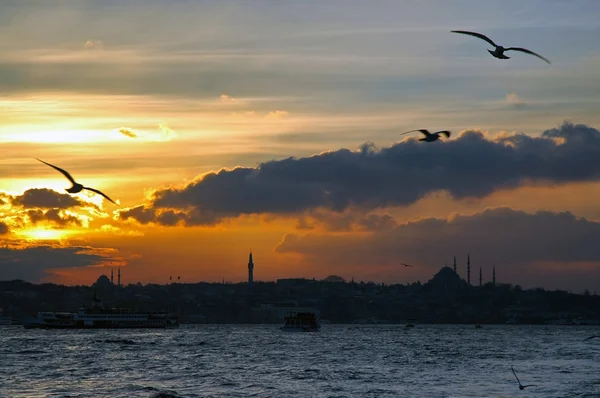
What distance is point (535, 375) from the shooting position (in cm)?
6512

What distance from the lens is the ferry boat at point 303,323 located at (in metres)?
179

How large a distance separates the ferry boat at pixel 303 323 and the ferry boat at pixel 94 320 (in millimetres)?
29453

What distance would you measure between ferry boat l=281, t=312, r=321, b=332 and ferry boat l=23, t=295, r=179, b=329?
96.6 feet

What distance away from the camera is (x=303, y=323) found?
590ft

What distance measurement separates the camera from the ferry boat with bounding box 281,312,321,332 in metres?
179

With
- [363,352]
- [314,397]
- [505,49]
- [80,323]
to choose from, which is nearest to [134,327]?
[80,323]

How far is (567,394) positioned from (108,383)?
26274 millimetres

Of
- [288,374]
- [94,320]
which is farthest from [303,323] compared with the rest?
[288,374]

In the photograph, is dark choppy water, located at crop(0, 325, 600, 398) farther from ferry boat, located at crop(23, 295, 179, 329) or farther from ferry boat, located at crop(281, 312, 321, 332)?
ferry boat, located at crop(23, 295, 179, 329)

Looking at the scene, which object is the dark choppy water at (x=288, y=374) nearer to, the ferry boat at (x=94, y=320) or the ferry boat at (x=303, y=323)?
the ferry boat at (x=303, y=323)

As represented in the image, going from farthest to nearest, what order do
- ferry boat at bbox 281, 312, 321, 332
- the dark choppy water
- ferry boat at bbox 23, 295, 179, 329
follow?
ferry boat at bbox 23, 295, 179, 329 < ferry boat at bbox 281, 312, 321, 332 < the dark choppy water

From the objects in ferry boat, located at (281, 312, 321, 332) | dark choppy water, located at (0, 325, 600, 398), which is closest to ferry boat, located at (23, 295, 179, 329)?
ferry boat, located at (281, 312, 321, 332)

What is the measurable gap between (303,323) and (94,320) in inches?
1636

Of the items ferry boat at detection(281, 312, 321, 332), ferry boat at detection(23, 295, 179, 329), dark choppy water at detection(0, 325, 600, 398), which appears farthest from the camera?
ferry boat at detection(23, 295, 179, 329)
